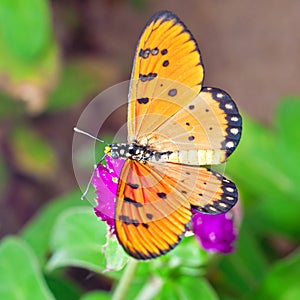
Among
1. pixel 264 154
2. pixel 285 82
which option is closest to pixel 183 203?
pixel 264 154

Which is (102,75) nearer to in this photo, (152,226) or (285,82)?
(285,82)

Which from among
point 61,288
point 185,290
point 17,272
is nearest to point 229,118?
point 185,290

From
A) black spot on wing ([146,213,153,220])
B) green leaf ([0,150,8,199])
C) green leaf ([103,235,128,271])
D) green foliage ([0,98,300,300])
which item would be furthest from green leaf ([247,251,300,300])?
green leaf ([0,150,8,199])

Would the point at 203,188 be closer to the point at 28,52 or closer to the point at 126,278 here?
the point at 126,278

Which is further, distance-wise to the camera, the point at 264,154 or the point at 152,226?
the point at 264,154

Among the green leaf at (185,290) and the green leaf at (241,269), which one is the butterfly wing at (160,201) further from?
the green leaf at (241,269)

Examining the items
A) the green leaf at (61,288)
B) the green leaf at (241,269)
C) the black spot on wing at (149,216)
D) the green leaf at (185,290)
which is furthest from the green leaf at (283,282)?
the black spot on wing at (149,216)

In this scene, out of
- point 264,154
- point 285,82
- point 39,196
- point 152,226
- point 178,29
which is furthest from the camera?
point 285,82
